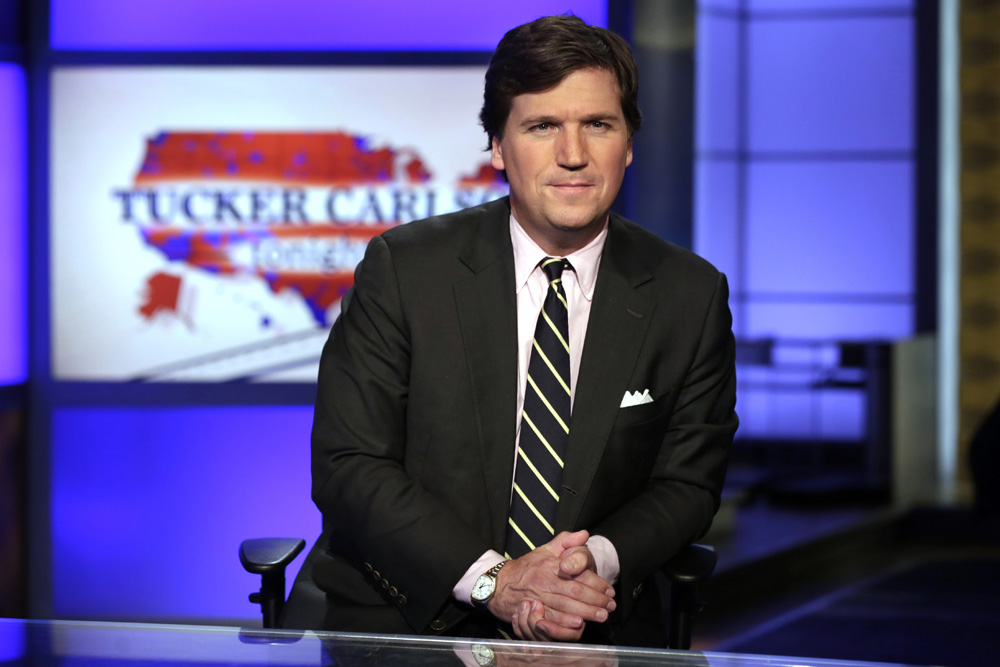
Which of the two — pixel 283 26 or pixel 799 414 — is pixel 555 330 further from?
pixel 799 414

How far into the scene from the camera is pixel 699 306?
75.4 inches

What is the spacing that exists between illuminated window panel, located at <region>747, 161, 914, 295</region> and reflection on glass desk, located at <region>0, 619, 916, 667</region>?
7.52 meters

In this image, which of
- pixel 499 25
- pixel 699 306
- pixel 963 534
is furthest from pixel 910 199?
pixel 699 306

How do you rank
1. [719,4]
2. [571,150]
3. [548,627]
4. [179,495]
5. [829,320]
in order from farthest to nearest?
1. [719,4]
2. [829,320]
3. [179,495]
4. [571,150]
5. [548,627]

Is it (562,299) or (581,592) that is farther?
(562,299)

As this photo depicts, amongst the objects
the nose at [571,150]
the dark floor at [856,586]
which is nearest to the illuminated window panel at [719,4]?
the dark floor at [856,586]

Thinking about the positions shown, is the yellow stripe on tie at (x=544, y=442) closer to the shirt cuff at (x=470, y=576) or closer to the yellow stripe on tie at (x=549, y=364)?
the yellow stripe on tie at (x=549, y=364)

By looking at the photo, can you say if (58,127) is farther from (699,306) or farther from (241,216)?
(699,306)

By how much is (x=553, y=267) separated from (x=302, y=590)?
731mm

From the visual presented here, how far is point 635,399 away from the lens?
1836mm

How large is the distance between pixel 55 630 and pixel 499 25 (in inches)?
95.8

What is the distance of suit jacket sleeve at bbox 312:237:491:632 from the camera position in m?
1.70

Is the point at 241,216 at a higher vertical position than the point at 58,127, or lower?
lower

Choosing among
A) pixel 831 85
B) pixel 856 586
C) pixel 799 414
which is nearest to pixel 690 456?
pixel 856 586
